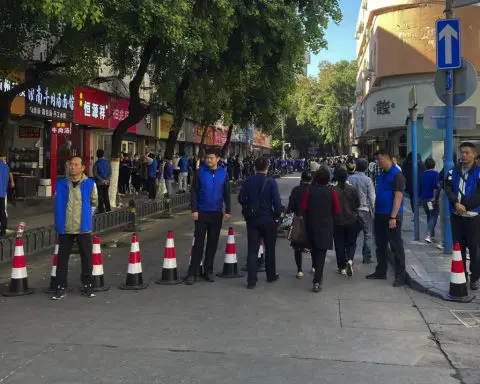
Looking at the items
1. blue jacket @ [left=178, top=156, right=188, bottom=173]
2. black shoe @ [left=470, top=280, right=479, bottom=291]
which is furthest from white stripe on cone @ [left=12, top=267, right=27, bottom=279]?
blue jacket @ [left=178, top=156, right=188, bottom=173]

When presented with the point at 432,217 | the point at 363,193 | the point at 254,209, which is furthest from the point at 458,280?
the point at 432,217

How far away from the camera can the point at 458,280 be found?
6645 mm

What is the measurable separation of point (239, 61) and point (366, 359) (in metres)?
10.3

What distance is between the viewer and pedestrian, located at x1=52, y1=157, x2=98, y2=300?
6.80 m

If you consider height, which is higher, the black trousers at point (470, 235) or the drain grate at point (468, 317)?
the black trousers at point (470, 235)

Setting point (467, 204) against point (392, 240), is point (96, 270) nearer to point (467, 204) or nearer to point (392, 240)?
point (392, 240)

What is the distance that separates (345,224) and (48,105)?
1378 cm

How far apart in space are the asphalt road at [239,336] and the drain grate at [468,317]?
4.6 inches

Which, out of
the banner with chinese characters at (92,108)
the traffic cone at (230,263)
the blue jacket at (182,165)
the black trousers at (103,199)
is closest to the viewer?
the traffic cone at (230,263)

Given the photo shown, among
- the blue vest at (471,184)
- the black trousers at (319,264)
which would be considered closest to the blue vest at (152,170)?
the black trousers at (319,264)

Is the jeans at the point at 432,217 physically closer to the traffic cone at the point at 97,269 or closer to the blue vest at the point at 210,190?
the blue vest at the point at 210,190

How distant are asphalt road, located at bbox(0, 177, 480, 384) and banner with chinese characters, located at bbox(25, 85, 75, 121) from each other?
11.2 metres

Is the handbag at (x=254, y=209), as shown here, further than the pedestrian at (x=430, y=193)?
No

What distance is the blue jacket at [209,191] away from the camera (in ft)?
25.1
